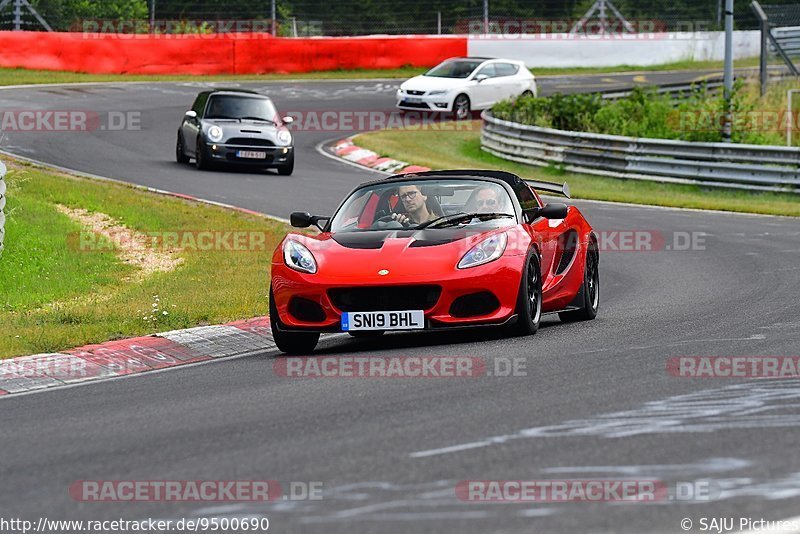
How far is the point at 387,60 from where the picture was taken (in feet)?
152

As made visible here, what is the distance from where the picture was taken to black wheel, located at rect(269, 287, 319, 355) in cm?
1036

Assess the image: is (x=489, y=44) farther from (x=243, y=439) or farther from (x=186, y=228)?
(x=243, y=439)

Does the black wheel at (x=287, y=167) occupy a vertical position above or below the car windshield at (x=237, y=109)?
below

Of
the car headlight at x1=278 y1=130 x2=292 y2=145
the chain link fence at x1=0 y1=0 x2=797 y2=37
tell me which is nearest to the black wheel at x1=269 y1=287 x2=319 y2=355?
the car headlight at x1=278 y1=130 x2=292 y2=145

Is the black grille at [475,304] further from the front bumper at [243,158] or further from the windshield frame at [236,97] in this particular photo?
the windshield frame at [236,97]

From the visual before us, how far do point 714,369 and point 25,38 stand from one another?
35.5m

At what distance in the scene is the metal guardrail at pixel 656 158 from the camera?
84.0ft

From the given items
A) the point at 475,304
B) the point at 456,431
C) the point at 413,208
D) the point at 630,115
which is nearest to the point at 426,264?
the point at 475,304

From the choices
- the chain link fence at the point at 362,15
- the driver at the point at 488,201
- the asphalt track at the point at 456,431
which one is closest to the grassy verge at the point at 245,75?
the chain link fence at the point at 362,15

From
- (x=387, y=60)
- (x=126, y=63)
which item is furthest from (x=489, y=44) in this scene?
(x=126, y=63)

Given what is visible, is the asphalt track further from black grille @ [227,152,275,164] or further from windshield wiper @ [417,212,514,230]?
black grille @ [227,152,275,164]

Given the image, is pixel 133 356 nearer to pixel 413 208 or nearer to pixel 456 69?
pixel 413 208

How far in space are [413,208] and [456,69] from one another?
25.6 meters

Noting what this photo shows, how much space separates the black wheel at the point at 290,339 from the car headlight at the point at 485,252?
1.20 m
